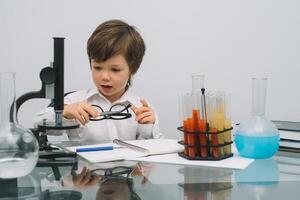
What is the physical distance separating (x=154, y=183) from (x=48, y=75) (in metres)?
0.35

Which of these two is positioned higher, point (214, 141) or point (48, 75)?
point (48, 75)

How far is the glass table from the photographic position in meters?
0.75

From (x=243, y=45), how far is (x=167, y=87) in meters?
0.34

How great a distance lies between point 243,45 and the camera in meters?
1.81

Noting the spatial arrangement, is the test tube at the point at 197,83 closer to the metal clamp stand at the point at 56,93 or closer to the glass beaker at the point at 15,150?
the metal clamp stand at the point at 56,93

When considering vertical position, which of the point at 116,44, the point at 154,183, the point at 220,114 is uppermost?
the point at 116,44

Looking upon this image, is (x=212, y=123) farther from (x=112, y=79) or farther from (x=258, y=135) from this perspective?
(x=112, y=79)

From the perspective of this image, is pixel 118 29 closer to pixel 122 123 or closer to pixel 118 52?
pixel 118 52

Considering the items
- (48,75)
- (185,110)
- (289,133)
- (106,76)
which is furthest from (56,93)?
(289,133)

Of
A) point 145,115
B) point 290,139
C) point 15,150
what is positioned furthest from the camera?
point 145,115

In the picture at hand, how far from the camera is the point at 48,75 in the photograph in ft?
3.24

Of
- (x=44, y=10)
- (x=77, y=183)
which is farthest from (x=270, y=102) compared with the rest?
(x=77, y=183)

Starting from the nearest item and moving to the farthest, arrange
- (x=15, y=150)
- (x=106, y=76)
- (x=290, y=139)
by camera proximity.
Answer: (x=15, y=150), (x=290, y=139), (x=106, y=76)

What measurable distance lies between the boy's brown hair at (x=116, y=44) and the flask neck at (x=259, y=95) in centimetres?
54
